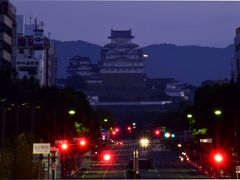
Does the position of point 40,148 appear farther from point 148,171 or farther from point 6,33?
point 6,33

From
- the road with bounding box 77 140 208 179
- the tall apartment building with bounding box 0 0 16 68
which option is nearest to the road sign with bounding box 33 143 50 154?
the road with bounding box 77 140 208 179

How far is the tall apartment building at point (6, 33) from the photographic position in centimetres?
13962

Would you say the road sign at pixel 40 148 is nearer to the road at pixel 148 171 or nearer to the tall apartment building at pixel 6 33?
the road at pixel 148 171

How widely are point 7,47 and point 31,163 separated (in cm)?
8928

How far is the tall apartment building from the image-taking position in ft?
458

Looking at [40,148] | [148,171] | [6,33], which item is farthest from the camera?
[6,33]

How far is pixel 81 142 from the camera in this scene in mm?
98938

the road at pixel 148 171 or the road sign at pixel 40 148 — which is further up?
the road at pixel 148 171

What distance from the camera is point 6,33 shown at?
143625mm

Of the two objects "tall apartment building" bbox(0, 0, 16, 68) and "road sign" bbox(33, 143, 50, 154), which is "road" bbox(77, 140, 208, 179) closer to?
"road sign" bbox(33, 143, 50, 154)

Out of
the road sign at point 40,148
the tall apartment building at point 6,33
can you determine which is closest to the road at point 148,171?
the road sign at point 40,148

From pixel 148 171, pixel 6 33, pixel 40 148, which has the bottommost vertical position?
A: pixel 40 148

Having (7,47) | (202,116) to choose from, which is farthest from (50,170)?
(7,47)

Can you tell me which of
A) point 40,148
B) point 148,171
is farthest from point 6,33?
point 40,148
